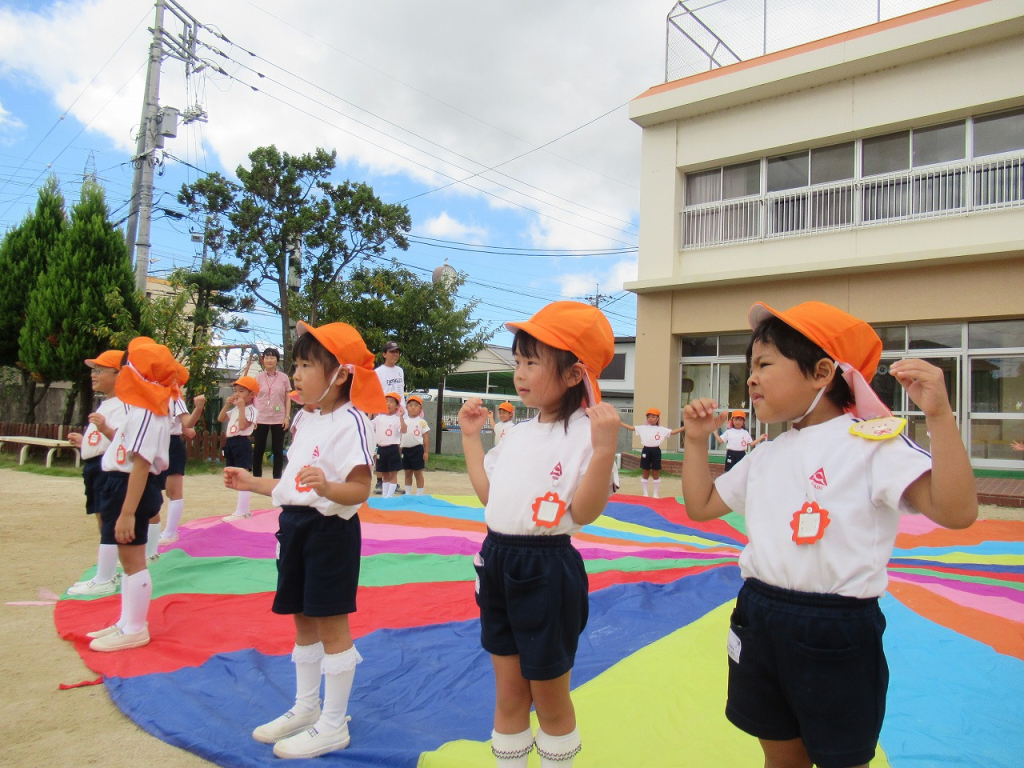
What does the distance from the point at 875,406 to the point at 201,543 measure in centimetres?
534

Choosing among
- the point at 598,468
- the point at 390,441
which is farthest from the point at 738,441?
the point at 598,468

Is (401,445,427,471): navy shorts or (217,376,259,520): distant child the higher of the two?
(217,376,259,520): distant child

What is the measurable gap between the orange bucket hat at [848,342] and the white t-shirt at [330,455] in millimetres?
1588

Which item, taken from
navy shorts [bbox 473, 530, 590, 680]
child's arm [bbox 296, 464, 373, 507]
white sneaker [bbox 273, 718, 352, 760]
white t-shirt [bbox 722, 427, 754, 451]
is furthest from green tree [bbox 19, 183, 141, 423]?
navy shorts [bbox 473, 530, 590, 680]

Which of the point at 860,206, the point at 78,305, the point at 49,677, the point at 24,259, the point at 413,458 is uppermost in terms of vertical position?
the point at 860,206

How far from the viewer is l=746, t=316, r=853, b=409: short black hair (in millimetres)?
1754

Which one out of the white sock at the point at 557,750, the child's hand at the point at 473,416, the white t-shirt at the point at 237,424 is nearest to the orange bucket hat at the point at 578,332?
the child's hand at the point at 473,416

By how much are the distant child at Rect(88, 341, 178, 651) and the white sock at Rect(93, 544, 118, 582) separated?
0.33 meters

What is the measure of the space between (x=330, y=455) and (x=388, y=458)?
666cm

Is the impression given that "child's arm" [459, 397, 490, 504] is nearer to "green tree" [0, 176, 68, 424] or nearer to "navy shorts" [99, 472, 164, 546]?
"navy shorts" [99, 472, 164, 546]

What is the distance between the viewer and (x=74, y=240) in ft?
43.9

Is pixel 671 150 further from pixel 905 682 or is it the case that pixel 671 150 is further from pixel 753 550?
pixel 753 550

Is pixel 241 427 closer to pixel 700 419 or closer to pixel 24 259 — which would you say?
pixel 700 419

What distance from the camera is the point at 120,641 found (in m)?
3.49
